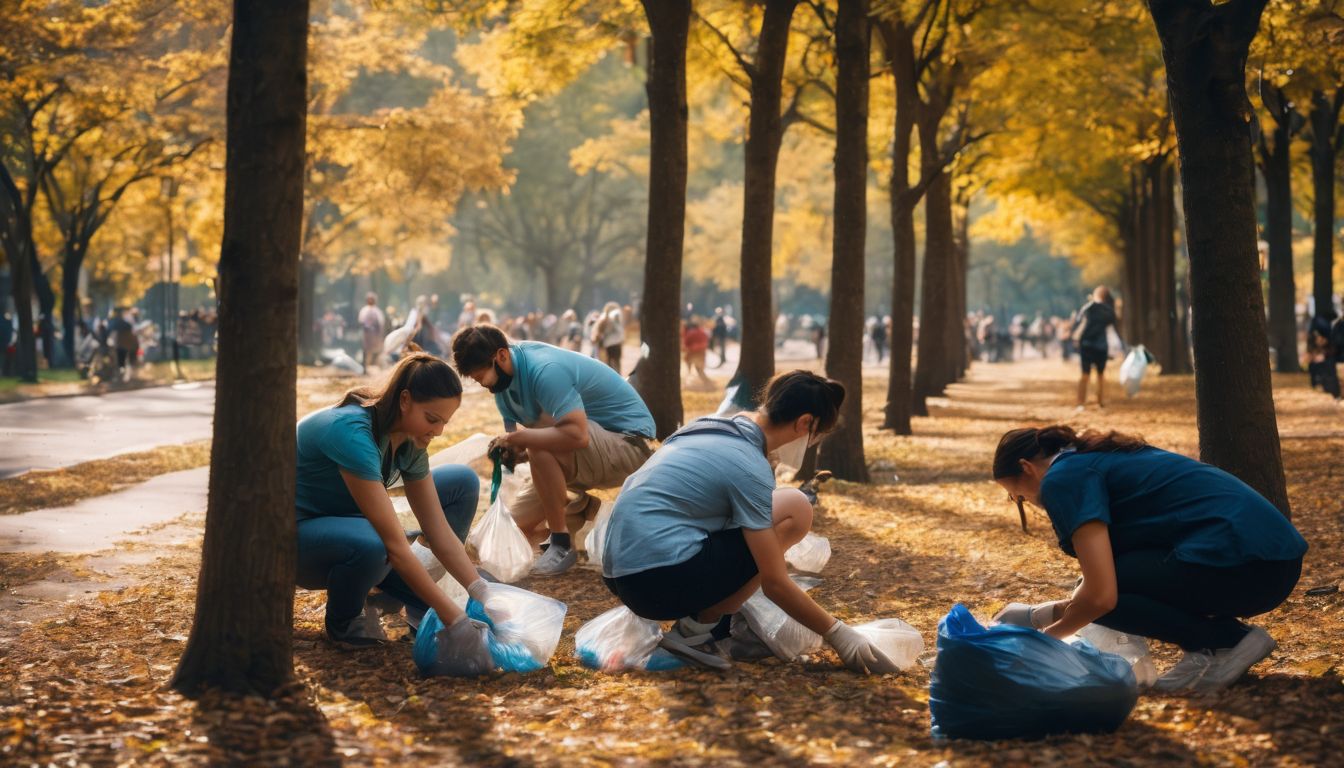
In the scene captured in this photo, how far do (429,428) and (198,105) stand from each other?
29.7 meters

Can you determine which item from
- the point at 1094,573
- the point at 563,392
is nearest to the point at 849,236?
the point at 563,392

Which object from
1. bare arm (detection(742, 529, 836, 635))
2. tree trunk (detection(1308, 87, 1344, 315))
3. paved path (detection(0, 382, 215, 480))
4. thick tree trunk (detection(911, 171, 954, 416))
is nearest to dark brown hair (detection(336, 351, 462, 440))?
bare arm (detection(742, 529, 836, 635))

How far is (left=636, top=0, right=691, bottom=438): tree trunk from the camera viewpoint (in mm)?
12727

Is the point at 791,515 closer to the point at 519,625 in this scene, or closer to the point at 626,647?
the point at 626,647

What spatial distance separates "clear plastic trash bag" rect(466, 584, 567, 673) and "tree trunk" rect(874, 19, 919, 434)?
38.5 feet

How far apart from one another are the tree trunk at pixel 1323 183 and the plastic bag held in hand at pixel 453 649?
22.4m

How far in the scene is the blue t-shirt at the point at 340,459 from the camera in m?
5.59

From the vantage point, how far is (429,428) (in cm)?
569

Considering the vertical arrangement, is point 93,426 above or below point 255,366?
below

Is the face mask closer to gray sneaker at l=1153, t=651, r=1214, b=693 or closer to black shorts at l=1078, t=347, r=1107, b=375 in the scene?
gray sneaker at l=1153, t=651, r=1214, b=693

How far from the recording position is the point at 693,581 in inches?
217

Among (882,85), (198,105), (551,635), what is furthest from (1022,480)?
(198,105)

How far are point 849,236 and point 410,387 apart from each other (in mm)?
7817

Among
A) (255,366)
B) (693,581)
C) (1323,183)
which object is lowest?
(693,581)
